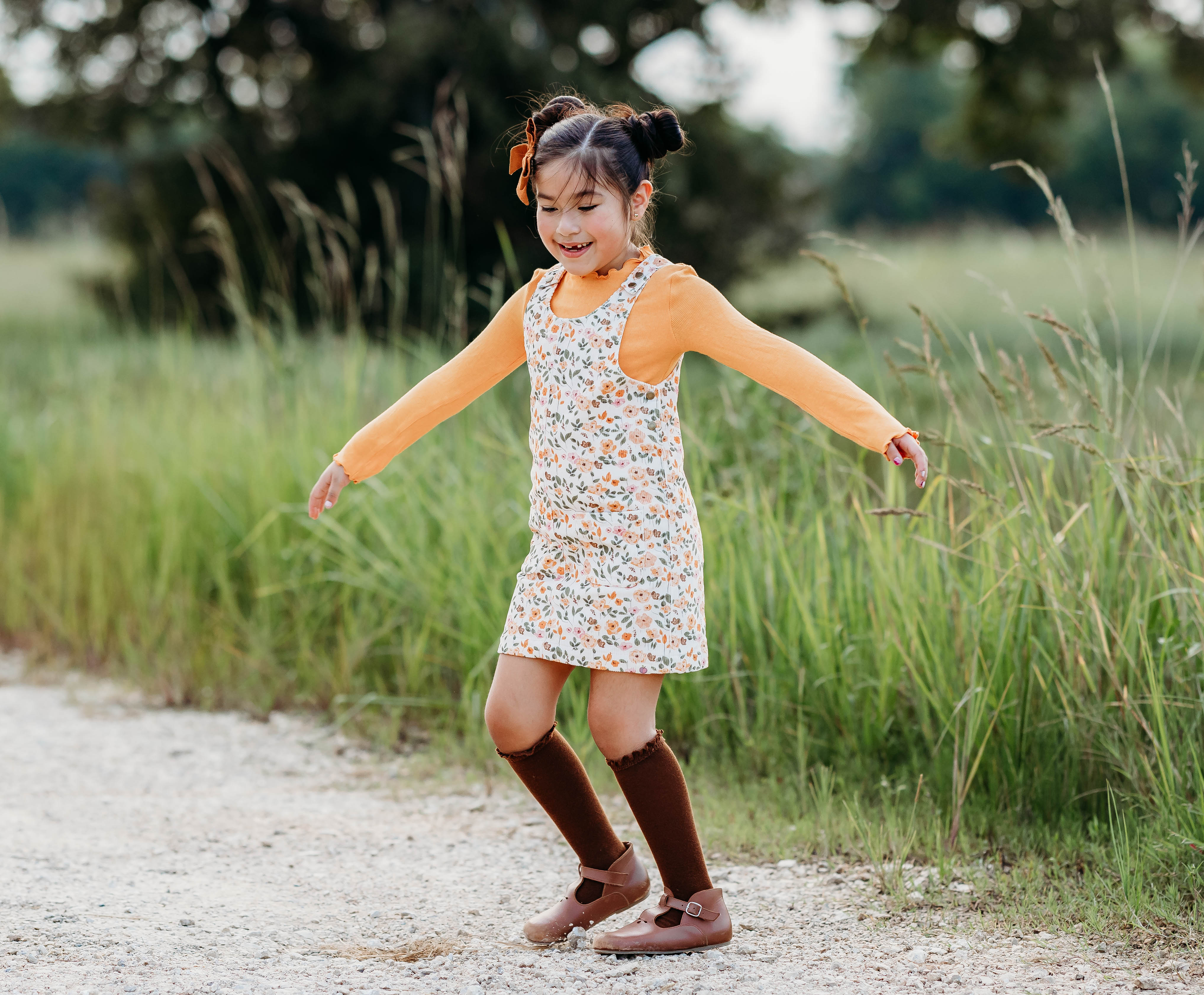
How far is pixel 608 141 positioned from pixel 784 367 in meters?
0.56

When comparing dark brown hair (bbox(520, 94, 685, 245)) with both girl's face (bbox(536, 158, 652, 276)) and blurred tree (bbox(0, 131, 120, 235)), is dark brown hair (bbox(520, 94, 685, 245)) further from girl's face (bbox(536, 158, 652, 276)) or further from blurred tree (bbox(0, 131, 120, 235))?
blurred tree (bbox(0, 131, 120, 235))

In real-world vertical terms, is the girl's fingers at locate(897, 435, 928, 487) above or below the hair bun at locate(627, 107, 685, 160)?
below

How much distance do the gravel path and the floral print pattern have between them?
0.63m

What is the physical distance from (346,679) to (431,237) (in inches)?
300

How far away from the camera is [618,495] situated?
238 centimetres

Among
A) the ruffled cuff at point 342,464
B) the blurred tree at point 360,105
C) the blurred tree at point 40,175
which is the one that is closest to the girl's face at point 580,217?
the ruffled cuff at point 342,464

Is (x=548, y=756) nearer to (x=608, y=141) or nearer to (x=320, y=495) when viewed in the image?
(x=320, y=495)

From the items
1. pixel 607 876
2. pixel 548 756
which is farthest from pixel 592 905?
pixel 548 756

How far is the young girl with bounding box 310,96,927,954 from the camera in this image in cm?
237

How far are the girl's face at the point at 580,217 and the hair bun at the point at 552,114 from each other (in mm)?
151

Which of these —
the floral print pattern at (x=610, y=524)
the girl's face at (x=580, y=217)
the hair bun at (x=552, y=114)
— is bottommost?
the floral print pattern at (x=610, y=524)

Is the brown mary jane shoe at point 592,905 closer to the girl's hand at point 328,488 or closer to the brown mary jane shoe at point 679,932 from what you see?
the brown mary jane shoe at point 679,932

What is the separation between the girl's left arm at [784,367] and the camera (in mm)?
2227

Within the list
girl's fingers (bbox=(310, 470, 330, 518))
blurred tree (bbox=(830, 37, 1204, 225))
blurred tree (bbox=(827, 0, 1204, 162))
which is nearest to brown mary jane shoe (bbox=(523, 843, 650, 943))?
girl's fingers (bbox=(310, 470, 330, 518))
